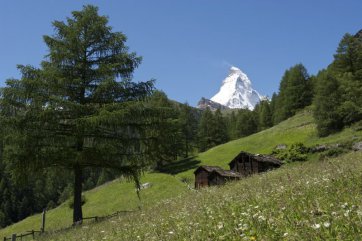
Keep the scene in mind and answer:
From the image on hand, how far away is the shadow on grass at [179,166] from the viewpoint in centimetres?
7114

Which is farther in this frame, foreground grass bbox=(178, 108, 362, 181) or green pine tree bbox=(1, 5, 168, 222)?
foreground grass bbox=(178, 108, 362, 181)

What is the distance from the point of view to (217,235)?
257 inches

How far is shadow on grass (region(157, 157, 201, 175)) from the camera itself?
233 ft

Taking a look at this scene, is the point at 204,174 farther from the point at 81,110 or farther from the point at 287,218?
the point at 287,218

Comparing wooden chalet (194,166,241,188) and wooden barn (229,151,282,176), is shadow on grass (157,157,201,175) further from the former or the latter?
wooden barn (229,151,282,176)

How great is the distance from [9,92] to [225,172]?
117 feet

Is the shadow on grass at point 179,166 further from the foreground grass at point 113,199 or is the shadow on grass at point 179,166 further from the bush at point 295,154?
the bush at point 295,154

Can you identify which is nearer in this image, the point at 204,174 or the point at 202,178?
the point at 204,174

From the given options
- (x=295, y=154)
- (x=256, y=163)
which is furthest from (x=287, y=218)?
(x=295, y=154)

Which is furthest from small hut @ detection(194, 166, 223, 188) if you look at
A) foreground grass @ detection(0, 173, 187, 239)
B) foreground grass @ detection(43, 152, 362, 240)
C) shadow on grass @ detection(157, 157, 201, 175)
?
foreground grass @ detection(43, 152, 362, 240)

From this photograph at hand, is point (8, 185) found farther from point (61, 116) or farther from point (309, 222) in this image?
point (309, 222)

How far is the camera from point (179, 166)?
247 ft

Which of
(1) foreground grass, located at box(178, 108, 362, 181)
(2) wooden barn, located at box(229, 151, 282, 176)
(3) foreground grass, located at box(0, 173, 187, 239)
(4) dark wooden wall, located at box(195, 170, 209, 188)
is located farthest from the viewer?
(1) foreground grass, located at box(178, 108, 362, 181)

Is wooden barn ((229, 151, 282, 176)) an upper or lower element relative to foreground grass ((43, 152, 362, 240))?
upper
